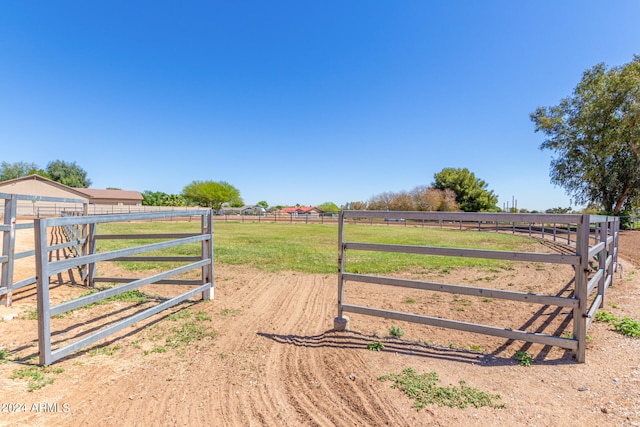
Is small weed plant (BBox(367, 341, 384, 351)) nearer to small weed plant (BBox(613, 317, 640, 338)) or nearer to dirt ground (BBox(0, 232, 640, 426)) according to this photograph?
dirt ground (BBox(0, 232, 640, 426))

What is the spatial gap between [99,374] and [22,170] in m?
92.0

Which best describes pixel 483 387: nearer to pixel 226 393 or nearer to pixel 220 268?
pixel 226 393

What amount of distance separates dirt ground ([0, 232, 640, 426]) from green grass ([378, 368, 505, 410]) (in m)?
0.07

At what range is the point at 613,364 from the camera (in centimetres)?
303

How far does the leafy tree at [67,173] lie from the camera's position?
215ft

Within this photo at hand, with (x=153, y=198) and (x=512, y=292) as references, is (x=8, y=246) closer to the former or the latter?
(x=512, y=292)

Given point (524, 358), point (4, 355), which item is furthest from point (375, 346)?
point (4, 355)

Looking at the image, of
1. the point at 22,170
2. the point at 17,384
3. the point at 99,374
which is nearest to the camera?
the point at 17,384

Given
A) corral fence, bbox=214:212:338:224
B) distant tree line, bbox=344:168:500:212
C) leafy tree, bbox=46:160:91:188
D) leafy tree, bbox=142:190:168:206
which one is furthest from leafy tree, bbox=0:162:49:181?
distant tree line, bbox=344:168:500:212

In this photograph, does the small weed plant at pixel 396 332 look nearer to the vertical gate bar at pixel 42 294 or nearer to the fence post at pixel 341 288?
the fence post at pixel 341 288

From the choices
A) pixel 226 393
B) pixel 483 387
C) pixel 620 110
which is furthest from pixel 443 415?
pixel 620 110

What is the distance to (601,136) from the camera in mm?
22531

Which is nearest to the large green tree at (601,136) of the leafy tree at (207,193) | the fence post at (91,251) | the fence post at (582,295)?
the fence post at (582,295)

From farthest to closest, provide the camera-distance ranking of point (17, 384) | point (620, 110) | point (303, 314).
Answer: point (620, 110)
point (303, 314)
point (17, 384)
